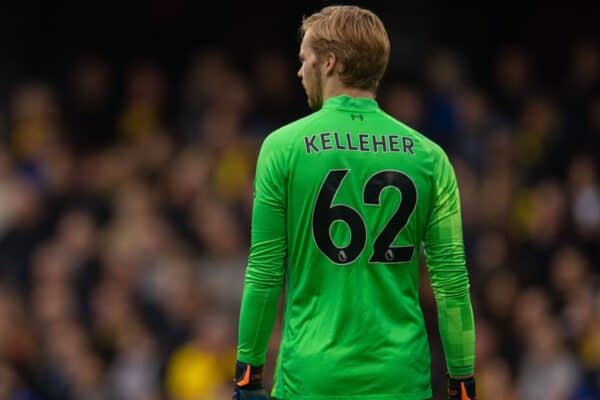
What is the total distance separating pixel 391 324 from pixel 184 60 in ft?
26.9

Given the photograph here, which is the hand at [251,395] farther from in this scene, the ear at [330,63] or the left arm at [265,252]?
the ear at [330,63]

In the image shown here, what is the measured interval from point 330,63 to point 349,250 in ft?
1.82

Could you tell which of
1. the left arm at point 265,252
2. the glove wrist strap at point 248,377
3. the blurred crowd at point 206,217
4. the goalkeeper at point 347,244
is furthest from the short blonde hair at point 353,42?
the blurred crowd at point 206,217

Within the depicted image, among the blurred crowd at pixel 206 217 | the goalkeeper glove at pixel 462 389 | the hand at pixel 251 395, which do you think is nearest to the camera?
the hand at pixel 251 395

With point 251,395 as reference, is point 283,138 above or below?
above

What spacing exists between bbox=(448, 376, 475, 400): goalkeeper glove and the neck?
0.89 metres

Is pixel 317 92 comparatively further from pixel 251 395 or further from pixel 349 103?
pixel 251 395

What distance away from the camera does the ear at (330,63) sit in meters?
4.16

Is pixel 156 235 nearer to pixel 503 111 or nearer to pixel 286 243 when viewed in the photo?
pixel 503 111

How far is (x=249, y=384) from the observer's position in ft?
13.5

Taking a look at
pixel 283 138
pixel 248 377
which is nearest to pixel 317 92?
pixel 283 138

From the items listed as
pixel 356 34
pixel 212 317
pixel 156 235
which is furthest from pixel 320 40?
pixel 156 235

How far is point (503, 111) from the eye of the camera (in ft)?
36.0

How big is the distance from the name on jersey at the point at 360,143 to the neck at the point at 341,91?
0.43 feet
